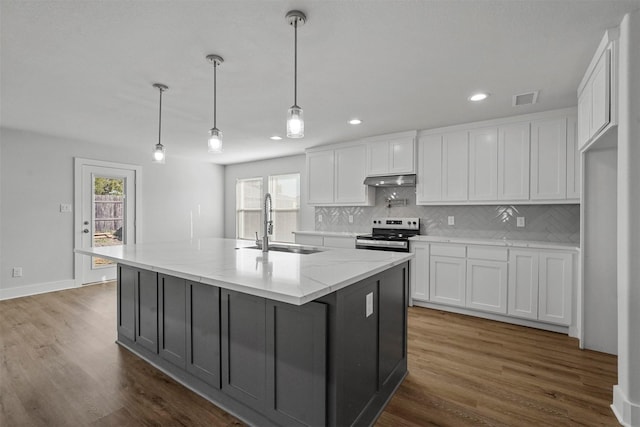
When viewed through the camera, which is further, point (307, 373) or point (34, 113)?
point (34, 113)

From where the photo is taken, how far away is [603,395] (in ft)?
7.00

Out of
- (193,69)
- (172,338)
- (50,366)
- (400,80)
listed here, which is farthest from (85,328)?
(400,80)

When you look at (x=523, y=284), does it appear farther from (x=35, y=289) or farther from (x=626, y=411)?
(x=35, y=289)

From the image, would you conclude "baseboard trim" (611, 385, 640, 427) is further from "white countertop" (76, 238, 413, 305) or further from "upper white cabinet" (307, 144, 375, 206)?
"upper white cabinet" (307, 144, 375, 206)

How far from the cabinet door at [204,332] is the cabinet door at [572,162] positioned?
3.64m

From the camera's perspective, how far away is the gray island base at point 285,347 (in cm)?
158

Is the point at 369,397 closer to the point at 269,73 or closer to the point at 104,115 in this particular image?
the point at 269,73

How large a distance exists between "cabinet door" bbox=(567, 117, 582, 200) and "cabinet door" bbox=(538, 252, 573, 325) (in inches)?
27.1

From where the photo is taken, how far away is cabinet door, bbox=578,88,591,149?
249 centimetres

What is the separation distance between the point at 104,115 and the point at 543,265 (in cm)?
515

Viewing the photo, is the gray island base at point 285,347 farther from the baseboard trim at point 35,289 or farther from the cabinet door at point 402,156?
the baseboard trim at point 35,289

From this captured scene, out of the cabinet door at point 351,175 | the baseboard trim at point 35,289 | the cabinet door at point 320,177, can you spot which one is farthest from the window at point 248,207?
the baseboard trim at point 35,289

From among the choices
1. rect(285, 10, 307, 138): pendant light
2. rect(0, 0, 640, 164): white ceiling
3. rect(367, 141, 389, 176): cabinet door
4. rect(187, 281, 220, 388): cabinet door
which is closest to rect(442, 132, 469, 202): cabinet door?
rect(0, 0, 640, 164): white ceiling

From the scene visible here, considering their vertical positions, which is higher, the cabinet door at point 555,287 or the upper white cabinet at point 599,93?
the upper white cabinet at point 599,93
